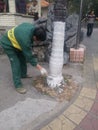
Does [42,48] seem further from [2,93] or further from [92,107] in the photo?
A: [92,107]

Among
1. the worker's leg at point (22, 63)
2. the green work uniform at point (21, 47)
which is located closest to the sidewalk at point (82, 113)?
the green work uniform at point (21, 47)

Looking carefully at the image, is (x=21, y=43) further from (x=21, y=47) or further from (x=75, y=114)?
(x=75, y=114)

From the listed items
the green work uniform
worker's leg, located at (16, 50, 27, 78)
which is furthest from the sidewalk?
worker's leg, located at (16, 50, 27, 78)

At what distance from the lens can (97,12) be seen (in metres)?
26.2

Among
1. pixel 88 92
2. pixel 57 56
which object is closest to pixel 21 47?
pixel 57 56

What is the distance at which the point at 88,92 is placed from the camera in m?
4.86

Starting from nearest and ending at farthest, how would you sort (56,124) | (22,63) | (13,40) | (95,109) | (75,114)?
(56,124), (75,114), (95,109), (13,40), (22,63)

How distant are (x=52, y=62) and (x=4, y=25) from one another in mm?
4793

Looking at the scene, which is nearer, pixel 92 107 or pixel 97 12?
pixel 92 107

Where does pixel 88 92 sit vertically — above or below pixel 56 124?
above

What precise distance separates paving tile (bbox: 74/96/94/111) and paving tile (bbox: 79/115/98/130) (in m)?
0.27

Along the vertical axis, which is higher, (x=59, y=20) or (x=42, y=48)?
(x=59, y=20)

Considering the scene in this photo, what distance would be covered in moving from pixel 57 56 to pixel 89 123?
1.45 m

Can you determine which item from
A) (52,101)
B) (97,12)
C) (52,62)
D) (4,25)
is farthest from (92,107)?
(97,12)
